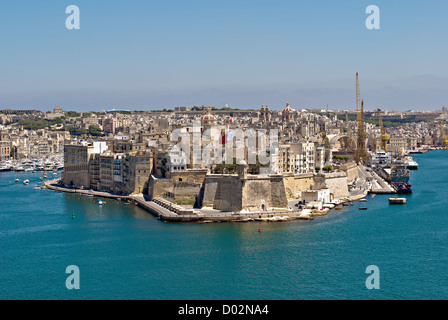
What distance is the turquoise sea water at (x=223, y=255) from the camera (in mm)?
15195

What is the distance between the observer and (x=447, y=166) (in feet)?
161

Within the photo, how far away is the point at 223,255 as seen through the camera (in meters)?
18.1

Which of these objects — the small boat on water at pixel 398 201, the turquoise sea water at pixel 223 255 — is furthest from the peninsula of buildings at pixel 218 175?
the small boat on water at pixel 398 201

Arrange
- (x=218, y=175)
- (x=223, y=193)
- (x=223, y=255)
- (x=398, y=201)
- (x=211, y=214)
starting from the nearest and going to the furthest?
(x=223, y=255), (x=211, y=214), (x=223, y=193), (x=218, y=175), (x=398, y=201)

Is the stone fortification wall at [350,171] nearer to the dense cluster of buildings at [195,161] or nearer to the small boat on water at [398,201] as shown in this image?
the dense cluster of buildings at [195,161]

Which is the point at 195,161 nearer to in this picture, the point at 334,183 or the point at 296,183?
the point at 296,183

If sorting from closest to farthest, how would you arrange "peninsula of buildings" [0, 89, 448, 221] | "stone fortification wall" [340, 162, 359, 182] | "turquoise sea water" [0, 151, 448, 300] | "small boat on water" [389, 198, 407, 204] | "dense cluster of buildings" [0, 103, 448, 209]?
"turquoise sea water" [0, 151, 448, 300] → "peninsula of buildings" [0, 89, 448, 221] → "dense cluster of buildings" [0, 103, 448, 209] → "small boat on water" [389, 198, 407, 204] → "stone fortification wall" [340, 162, 359, 182]

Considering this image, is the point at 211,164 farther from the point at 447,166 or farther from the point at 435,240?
the point at 447,166

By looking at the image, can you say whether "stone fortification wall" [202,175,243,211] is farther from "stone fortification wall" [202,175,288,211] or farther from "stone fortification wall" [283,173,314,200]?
"stone fortification wall" [283,173,314,200]

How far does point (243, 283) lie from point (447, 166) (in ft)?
125

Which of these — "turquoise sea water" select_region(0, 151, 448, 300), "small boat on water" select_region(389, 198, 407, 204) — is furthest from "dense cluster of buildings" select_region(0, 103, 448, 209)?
"small boat on water" select_region(389, 198, 407, 204)

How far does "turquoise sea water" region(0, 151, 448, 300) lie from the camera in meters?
15.2

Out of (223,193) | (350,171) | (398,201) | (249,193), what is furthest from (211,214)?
(350,171)
